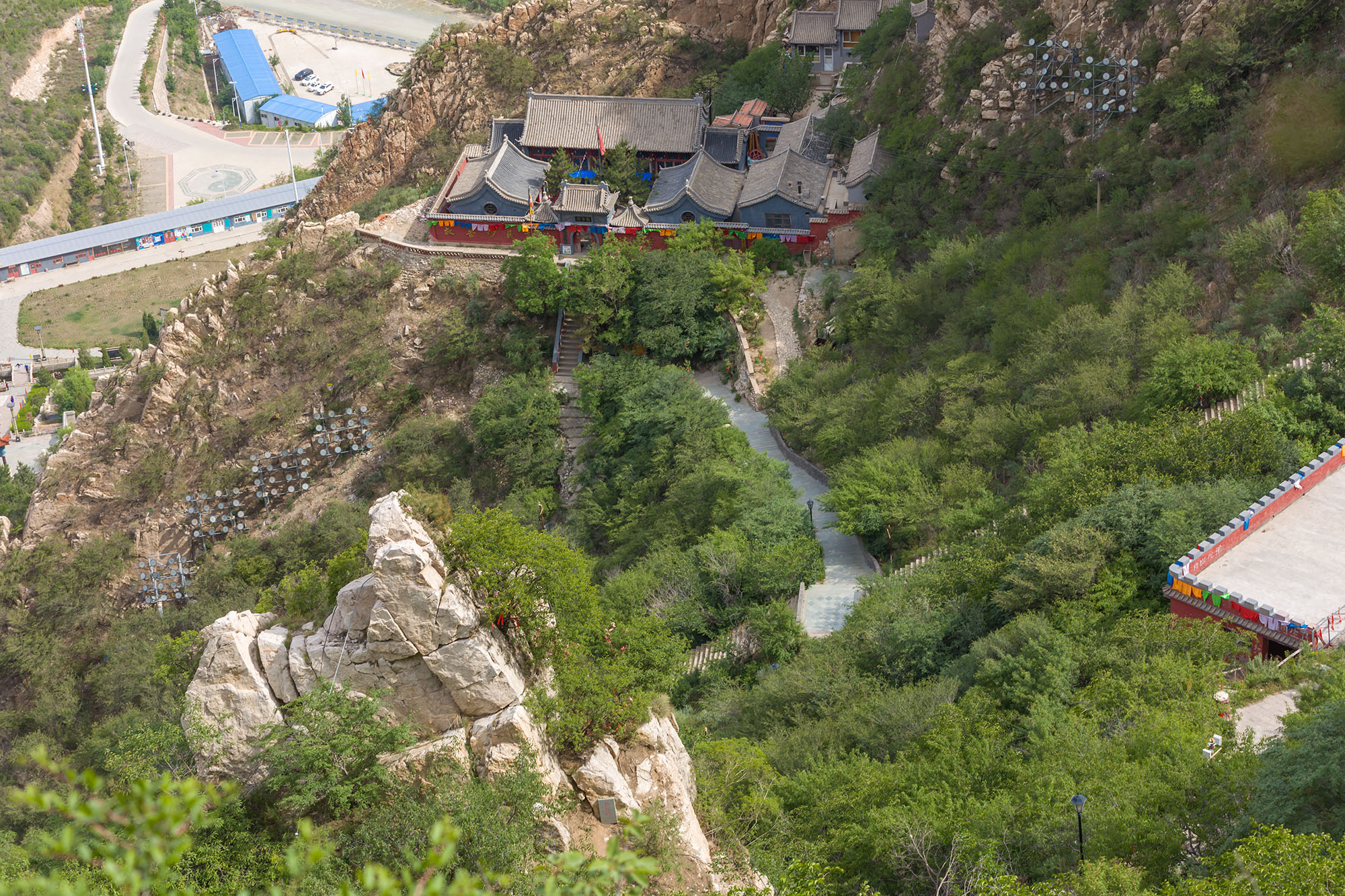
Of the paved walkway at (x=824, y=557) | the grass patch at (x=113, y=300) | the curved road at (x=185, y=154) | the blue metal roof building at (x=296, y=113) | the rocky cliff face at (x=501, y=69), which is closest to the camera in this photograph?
the paved walkway at (x=824, y=557)

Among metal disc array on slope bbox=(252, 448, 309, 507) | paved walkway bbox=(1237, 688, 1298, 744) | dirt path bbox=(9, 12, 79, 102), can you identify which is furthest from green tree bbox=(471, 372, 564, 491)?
dirt path bbox=(9, 12, 79, 102)

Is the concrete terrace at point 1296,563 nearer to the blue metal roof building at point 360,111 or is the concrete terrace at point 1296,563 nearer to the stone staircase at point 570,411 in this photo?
the stone staircase at point 570,411

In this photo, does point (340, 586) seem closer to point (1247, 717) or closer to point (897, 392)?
point (1247, 717)

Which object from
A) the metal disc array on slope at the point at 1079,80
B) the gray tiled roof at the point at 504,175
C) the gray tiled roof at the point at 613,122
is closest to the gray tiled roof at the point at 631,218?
the gray tiled roof at the point at 504,175

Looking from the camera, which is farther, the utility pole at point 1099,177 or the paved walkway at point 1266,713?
the utility pole at point 1099,177

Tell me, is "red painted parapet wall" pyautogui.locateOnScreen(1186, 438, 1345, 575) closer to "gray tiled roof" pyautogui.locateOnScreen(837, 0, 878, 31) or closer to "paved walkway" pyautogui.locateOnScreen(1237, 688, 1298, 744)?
"paved walkway" pyautogui.locateOnScreen(1237, 688, 1298, 744)
